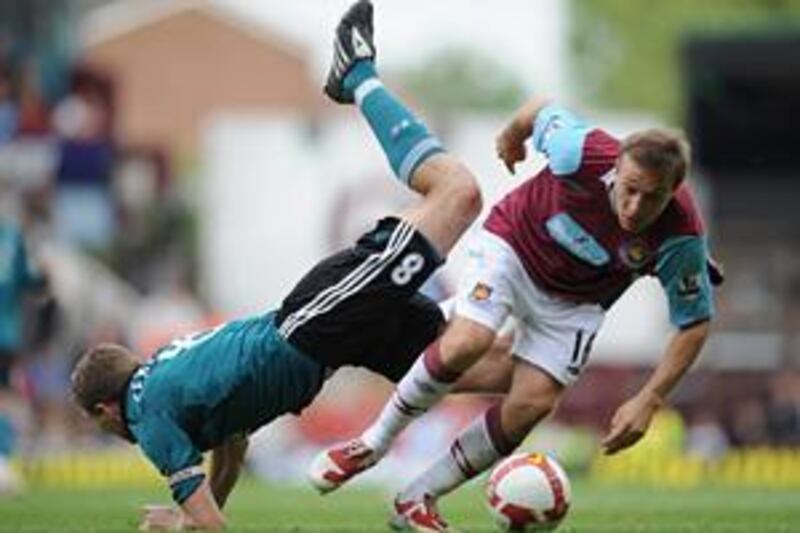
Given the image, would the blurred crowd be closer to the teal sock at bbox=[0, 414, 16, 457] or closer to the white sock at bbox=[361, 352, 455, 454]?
the teal sock at bbox=[0, 414, 16, 457]

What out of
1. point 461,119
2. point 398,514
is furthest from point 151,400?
point 461,119

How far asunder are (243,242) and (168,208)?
89.8ft

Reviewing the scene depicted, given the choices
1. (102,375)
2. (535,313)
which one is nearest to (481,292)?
(535,313)

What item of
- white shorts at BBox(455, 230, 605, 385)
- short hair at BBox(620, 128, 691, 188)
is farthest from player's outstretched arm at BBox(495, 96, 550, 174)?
short hair at BBox(620, 128, 691, 188)

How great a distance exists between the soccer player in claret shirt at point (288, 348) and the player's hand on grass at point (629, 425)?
112cm

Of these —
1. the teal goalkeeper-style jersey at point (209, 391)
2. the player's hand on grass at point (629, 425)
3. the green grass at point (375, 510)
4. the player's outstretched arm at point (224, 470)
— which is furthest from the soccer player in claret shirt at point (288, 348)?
the player's hand on grass at point (629, 425)

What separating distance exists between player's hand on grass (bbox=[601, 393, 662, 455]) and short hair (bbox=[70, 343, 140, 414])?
83.0 inches

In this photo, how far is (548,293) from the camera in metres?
11.8

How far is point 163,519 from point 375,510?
4.51 m

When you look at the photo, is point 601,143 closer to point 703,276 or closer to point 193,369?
point 703,276

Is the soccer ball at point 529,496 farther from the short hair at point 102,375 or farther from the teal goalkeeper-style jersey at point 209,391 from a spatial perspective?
the short hair at point 102,375

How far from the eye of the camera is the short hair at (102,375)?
1151 cm

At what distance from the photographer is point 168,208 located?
2259 inches

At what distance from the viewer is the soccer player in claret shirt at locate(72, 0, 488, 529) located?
1138 centimetres
